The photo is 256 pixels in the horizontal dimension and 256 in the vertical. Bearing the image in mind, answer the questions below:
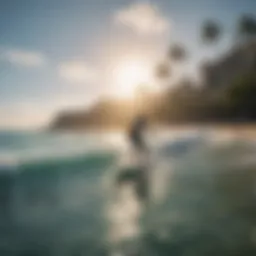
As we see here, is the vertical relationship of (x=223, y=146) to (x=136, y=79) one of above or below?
below

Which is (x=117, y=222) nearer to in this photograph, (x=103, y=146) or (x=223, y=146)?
(x=103, y=146)

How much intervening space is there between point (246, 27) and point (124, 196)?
81 cm

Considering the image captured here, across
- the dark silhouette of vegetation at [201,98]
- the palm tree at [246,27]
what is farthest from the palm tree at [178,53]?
the palm tree at [246,27]

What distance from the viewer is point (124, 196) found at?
149 centimetres

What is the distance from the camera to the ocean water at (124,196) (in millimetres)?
1439

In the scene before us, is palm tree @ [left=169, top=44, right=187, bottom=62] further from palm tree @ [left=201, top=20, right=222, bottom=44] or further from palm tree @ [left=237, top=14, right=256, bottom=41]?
palm tree @ [left=237, top=14, right=256, bottom=41]

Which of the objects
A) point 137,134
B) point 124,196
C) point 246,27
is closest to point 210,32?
point 246,27

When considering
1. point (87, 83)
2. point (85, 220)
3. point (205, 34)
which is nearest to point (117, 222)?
point (85, 220)

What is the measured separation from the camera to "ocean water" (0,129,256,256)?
144cm

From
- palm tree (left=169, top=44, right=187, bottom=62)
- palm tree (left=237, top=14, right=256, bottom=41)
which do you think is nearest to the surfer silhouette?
palm tree (left=169, top=44, right=187, bottom=62)

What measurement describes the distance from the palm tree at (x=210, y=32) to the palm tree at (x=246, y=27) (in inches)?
3.2

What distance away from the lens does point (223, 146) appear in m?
1.54

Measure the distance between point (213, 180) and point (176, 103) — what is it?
1.07ft

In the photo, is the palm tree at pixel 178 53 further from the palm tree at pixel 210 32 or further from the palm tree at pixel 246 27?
the palm tree at pixel 246 27
